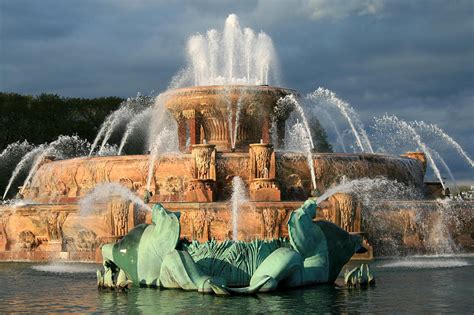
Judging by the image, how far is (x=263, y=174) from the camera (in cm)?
2167

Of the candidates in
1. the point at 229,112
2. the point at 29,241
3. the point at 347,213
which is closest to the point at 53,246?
the point at 29,241

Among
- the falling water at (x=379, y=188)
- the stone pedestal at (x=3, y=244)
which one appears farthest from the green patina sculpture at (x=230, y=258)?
the stone pedestal at (x=3, y=244)

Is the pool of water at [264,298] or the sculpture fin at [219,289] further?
the sculpture fin at [219,289]

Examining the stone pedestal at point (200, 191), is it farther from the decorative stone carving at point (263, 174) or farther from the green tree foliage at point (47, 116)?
the green tree foliage at point (47, 116)

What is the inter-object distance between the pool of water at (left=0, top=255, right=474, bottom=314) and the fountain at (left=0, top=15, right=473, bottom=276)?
3.23 m

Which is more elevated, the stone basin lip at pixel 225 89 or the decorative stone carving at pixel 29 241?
the stone basin lip at pixel 225 89

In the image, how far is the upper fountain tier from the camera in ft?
86.8

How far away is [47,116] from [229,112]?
27.8 m

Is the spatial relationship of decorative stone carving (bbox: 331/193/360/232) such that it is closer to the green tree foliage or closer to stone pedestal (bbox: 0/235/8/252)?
stone pedestal (bbox: 0/235/8/252)

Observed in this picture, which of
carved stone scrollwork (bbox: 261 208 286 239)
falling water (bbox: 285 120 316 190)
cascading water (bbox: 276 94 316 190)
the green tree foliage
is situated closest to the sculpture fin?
carved stone scrollwork (bbox: 261 208 286 239)

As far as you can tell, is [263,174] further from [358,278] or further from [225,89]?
[358,278]

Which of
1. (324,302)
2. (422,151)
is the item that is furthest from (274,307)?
(422,151)

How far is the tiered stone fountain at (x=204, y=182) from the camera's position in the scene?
19.1 meters

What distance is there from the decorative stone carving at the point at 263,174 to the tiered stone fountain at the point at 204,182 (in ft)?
0.08
